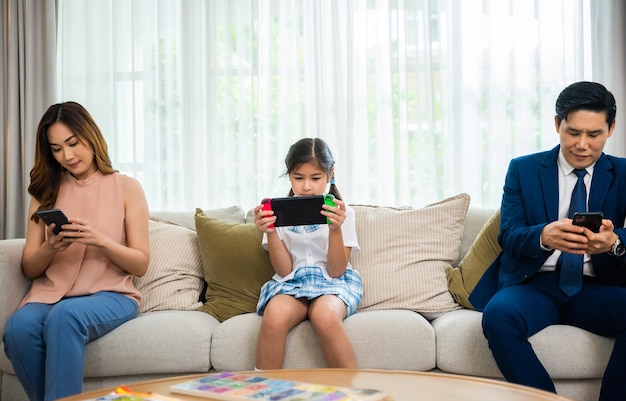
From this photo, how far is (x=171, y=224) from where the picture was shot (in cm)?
319

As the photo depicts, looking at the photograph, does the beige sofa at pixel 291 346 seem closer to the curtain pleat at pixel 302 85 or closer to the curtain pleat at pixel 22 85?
the curtain pleat at pixel 302 85

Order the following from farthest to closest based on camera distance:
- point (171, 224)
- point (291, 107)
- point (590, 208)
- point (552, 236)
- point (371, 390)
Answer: point (291, 107)
point (171, 224)
point (590, 208)
point (552, 236)
point (371, 390)

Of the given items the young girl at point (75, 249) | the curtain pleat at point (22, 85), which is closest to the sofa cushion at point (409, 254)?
the young girl at point (75, 249)

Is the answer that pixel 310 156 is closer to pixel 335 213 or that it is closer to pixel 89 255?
pixel 335 213

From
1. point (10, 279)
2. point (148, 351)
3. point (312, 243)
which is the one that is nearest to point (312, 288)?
point (312, 243)

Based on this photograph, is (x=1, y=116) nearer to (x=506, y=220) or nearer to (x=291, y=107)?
(x=291, y=107)

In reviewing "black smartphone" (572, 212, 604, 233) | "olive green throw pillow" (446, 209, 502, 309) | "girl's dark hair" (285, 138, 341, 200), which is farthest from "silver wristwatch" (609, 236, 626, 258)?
"girl's dark hair" (285, 138, 341, 200)

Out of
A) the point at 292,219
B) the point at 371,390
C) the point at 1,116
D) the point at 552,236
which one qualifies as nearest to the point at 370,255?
the point at 292,219

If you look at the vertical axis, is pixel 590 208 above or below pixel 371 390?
A: above

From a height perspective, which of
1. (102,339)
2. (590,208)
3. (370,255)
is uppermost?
(590,208)

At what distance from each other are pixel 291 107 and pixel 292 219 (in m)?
1.31

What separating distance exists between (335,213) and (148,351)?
2.62 ft

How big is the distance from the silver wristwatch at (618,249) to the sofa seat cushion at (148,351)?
1.38 metres

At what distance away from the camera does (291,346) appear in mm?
2523
